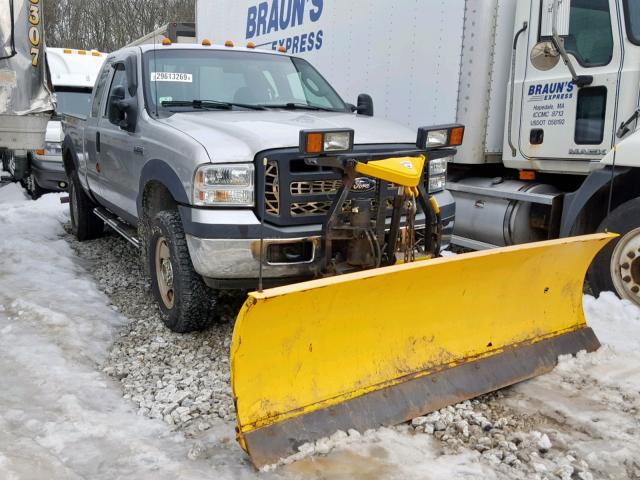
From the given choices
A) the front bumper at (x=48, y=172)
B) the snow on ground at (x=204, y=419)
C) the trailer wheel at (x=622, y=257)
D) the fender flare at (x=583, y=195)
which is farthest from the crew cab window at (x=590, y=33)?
the front bumper at (x=48, y=172)

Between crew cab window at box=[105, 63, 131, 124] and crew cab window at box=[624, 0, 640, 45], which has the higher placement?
crew cab window at box=[624, 0, 640, 45]

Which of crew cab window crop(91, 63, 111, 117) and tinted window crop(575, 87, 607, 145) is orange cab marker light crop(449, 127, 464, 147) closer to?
tinted window crop(575, 87, 607, 145)

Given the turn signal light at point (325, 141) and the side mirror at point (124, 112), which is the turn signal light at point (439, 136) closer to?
the turn signal light at point (325, 141)

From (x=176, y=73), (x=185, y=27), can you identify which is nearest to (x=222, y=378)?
(x=176, y=73)

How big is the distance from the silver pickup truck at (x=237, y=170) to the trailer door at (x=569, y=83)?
4.94ft

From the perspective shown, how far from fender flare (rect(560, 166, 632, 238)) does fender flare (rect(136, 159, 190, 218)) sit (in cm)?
316

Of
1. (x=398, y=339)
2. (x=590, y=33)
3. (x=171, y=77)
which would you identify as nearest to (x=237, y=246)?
(x=398, y=339)

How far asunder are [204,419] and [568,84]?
4.19 meters

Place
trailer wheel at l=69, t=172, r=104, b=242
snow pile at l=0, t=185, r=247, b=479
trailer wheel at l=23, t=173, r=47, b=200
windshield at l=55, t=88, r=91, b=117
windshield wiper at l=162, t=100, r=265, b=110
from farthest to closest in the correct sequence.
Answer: windshield at l=55, t=88, r=91, b=117, trailer wheel at l=23, t=173, r=47, b=200, trailer wheel at l=69, t=172, r=104, b=242, windshield wiper at l=162, t=100, r=265, b=110, snow pile at l=0, t=185, r=247, b=479

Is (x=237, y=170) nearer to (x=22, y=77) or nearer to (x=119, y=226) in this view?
(x=119, y=226)

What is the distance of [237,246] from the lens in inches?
153

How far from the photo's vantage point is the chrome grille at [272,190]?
155 inches

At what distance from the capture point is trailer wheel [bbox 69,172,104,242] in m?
7.32

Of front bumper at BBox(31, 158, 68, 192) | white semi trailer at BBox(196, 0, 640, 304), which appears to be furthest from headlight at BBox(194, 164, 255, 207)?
front bumper at BBox(31, 158, 68, 192)
